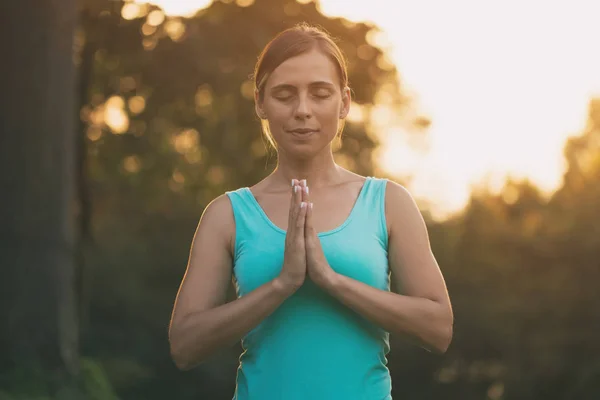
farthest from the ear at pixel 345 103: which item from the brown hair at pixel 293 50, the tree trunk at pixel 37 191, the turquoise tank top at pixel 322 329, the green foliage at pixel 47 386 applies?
the tree trunk at pixel 37 191

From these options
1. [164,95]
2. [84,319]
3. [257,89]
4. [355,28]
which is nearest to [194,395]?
[84,319]

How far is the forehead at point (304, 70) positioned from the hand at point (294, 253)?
0.41 m

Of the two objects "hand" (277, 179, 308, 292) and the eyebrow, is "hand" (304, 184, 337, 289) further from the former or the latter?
the eyebrow

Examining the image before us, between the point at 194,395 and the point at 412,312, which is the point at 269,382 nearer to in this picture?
the point at 412,312

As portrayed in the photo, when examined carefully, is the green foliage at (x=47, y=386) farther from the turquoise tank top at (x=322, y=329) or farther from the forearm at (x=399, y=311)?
the forearm at (x=399, y=311)

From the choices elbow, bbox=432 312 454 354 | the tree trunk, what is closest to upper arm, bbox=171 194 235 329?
elbow, bbox=432 312 454 354

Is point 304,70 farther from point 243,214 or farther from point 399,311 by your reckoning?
point 399,311

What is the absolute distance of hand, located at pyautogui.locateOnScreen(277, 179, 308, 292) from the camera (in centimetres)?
332

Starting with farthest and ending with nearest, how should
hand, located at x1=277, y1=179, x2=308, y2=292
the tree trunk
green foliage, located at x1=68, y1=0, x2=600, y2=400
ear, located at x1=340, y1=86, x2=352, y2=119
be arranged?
green foliage, located at x1=68, y1=0, x2=600, y2=400 < the tree trunk < ear, located at x1=340, y1=86, x2=352, y2=119 < hand, located at x1=277, y1=179, x2=308, y2=292

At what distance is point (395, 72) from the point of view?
66.6 feet

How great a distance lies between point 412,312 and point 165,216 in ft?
54.8

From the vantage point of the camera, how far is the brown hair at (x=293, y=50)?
356 cm

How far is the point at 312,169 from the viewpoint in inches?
144

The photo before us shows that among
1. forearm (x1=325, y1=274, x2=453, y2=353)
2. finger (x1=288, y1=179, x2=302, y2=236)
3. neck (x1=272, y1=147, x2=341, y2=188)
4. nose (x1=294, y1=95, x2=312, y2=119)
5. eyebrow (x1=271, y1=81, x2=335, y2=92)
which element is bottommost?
forearm (x1=325, y1=274, x2=453, y2=353)
